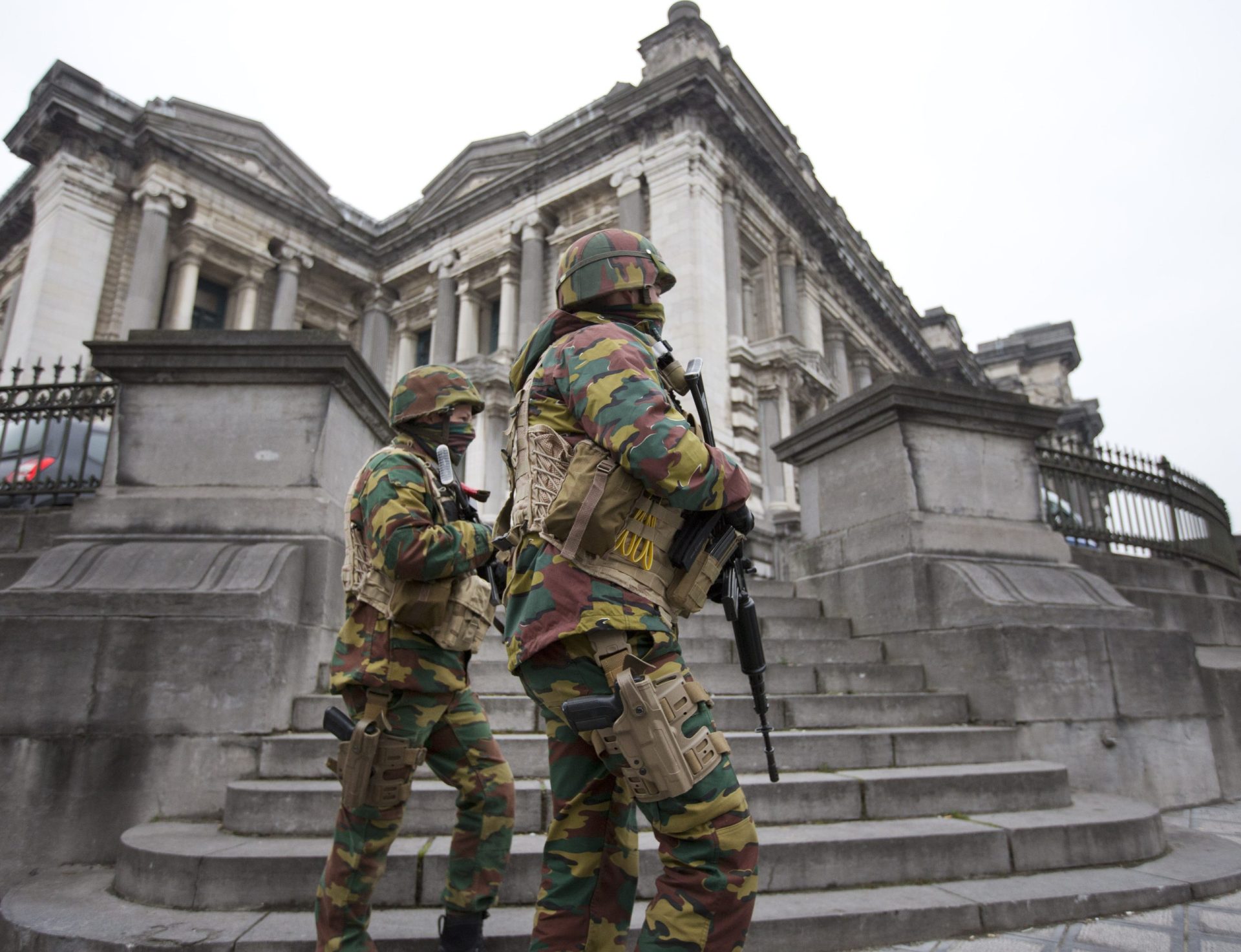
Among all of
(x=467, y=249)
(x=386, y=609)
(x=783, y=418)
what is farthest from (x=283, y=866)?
(x=467, y=249)

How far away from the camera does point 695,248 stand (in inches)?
667

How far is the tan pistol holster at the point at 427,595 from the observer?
108 inches

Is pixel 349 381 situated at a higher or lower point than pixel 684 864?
higher

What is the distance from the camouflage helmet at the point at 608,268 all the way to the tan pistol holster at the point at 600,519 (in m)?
0.34

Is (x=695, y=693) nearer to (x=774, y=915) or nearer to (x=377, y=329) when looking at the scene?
(x=774, y=915)

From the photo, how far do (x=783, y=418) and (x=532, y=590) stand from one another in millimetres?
17333

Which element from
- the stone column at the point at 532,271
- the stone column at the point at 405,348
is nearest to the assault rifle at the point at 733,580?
the stone column at the point at 532,271

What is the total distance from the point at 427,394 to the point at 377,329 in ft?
78.2

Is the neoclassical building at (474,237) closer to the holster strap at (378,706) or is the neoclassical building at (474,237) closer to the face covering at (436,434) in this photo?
the face covering at (436,434)

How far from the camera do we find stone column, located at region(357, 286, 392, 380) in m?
25.1

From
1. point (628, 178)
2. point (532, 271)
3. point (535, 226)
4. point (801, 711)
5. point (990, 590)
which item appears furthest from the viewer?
point (535, 226)

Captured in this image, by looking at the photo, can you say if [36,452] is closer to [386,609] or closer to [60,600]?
[60,600]

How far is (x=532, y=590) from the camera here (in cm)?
207

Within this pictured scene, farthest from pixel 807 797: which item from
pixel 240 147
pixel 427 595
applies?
pixel 240 147
